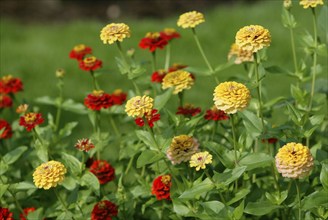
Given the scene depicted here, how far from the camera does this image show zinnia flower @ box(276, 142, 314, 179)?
A: 153 centimetres

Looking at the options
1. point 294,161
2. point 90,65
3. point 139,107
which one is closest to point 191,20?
point 90,65

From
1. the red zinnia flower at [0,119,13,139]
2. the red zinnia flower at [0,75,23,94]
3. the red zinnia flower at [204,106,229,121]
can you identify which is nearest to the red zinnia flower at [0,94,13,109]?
the red zinnia flower at [0,75,23,94]

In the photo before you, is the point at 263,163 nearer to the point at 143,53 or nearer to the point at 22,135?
the point at 22,135

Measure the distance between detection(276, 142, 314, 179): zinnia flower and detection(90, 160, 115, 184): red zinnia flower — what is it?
2.09ft

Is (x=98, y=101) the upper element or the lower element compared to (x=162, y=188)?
upper

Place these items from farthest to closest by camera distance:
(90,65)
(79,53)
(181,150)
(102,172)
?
(79,53) < (90,65) < (102,172) < (181,150)

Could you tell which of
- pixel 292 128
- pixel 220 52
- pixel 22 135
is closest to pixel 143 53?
pixel 220 52

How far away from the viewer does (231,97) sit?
5.17 ft

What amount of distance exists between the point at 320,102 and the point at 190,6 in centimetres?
363

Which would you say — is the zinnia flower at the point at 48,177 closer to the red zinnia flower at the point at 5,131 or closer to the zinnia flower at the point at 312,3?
the red zinnia flower at the point at 5,131

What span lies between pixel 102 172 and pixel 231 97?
0.60 m

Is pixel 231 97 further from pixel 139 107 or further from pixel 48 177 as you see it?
pixel 48 177

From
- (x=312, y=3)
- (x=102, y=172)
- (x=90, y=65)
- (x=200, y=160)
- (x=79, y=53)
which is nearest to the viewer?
(x=200, y=160)

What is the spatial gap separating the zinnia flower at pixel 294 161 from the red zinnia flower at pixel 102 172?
64 cm
